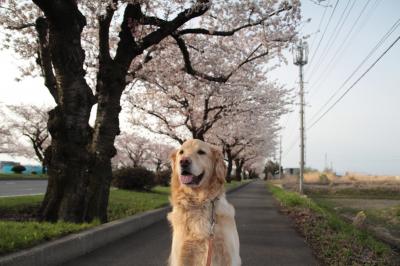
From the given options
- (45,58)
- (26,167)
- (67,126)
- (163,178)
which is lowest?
(163,178)

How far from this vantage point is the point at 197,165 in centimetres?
411

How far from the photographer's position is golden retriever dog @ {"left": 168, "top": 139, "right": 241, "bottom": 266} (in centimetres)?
392

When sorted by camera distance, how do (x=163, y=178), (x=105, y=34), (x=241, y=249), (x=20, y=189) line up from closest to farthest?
(x=241, y=249) → (x=105, y=34) → (x=20, y=189) → (x=163, y=178)

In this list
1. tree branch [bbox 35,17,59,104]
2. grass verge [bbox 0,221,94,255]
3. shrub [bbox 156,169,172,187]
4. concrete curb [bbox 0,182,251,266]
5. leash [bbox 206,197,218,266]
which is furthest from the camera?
shrub [bbox 156,169,172,187]

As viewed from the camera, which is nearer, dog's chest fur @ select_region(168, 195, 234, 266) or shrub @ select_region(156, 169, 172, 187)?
dog's chest fur @ select_region(168, 195, 234, 266)

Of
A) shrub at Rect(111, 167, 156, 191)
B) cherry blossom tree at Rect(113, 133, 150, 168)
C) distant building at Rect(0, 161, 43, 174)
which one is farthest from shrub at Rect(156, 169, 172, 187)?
distant building at Rect(0, 161, 43, 174)

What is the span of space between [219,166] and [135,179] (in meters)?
18.4

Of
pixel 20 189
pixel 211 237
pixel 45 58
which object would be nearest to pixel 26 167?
pixel 20 189

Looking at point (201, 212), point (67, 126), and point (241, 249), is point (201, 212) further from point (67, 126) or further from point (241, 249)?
point (67, 126)

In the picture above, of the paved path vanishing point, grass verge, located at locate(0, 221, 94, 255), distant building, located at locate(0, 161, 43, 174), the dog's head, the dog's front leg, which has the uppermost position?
distant building, located at locate(0, 161, 43, 174)

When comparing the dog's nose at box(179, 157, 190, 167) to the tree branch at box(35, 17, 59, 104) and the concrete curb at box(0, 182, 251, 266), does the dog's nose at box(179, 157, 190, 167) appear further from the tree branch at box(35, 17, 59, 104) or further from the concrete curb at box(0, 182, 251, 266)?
the tree branch at box(35, 17, 59, 104)

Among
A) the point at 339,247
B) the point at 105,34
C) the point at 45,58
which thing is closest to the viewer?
the point at 339,247

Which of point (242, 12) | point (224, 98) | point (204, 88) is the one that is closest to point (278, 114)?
point (224, 98)

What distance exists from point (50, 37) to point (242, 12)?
7.94 meters
